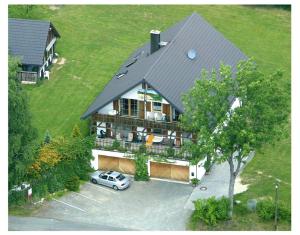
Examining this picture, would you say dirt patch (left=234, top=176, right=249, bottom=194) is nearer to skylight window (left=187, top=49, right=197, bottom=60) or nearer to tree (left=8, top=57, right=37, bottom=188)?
skylight window (left=187, top=49, right=197, bottom=60)

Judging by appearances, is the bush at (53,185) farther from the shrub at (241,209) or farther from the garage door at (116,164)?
the shrub at (241,209)

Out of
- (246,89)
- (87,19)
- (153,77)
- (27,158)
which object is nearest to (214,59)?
(153,77)

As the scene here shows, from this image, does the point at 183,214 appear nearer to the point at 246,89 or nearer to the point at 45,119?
the point at 246,89

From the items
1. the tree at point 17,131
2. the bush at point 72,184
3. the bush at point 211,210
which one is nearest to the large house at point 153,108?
the bush at point 72,184

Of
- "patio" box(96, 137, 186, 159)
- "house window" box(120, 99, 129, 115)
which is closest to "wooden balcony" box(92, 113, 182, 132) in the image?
"house window" box(120, 99, 129, 115)

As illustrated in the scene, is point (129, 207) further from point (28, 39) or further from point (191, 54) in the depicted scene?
point (28, 39)

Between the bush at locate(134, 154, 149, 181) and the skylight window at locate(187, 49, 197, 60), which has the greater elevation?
the skylight window at locate(187, 49, 197, 60)
